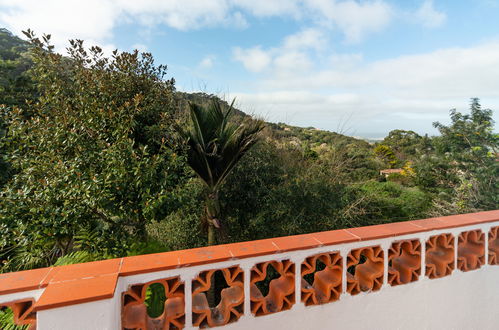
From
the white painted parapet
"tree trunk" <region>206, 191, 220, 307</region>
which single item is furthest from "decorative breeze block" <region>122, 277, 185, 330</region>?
"tree trunk" <region>206, 191, 220, 307</region>

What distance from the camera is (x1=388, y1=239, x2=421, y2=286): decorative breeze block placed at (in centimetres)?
175

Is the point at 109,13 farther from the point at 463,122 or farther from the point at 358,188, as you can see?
the point at 463,122

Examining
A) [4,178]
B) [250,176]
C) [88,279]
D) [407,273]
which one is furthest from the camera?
[4,178]

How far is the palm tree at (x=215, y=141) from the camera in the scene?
11.2 ft

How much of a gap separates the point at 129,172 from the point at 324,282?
207 cm

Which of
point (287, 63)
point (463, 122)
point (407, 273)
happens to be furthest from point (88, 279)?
point (463, 122)

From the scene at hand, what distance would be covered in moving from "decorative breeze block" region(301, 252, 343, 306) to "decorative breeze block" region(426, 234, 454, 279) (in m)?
0.78

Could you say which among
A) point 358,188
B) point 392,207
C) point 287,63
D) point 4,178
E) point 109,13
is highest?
point 287,63

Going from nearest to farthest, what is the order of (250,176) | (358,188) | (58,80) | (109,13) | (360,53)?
(58,80), (109,13), (250,176), (358,188), (360,53)

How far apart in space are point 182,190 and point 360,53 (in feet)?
25.6

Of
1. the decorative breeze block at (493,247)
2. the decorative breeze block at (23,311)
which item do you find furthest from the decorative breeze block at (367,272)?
the decorative breeze block at (23,311)

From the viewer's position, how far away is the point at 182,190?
2.81m

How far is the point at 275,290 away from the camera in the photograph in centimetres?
152

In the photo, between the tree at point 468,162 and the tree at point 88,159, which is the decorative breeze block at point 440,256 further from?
the tree at point 468,162
